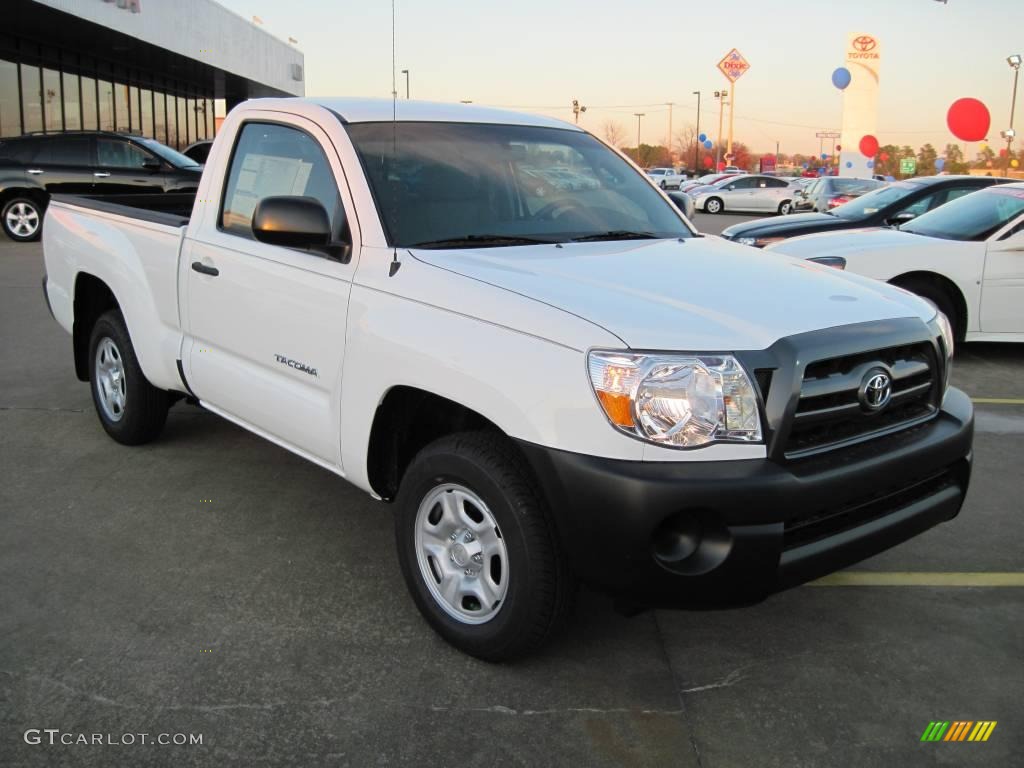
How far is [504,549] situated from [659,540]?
20.0 inches

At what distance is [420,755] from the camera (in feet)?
8.80

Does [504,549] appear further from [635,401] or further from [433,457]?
[635,401]

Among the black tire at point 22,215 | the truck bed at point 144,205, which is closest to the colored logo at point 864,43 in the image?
the black tire at point 22,215

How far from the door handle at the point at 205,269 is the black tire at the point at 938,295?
5976mm

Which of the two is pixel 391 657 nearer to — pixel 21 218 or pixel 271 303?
pixel 271 303

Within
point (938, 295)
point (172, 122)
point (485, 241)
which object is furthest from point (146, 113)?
point (485, 241)

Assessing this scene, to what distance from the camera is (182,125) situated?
37.4 metres

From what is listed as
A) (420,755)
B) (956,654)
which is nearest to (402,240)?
(420,755)

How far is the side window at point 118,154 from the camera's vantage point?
1570cm

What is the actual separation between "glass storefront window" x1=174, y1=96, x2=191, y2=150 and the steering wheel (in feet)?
117

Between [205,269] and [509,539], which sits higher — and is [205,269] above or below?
above

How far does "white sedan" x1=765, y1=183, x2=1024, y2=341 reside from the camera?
25.7ft

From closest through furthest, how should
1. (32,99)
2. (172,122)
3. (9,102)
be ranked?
(9,102), (32,99), (172,122)

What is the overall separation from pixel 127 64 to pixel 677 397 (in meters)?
31.8
